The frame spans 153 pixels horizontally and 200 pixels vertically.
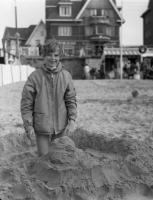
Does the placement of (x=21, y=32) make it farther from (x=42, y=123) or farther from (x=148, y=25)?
(x=42, y=123)

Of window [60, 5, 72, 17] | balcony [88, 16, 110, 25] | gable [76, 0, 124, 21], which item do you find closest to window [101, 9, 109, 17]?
gable [76, 0, 124, 21]

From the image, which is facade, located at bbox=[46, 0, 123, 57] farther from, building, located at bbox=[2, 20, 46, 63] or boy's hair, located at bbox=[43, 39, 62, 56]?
boy's hair, located at bbox=[43, 39, 62, 56]

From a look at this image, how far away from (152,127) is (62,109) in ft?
12.7

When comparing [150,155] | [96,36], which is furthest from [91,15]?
[150,155]

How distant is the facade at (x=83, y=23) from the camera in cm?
5656

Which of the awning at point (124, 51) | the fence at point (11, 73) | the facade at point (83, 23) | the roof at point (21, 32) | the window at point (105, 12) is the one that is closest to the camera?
the fence at point (11, 73)

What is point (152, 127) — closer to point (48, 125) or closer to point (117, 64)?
point (48, 125)

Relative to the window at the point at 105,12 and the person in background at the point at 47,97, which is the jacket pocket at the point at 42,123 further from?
the window at the point at 105,12

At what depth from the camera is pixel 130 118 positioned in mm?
9250

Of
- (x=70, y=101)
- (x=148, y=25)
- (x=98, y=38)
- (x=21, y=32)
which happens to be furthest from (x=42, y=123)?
(x=21, y=32)

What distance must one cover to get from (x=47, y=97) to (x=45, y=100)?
0.04 metres

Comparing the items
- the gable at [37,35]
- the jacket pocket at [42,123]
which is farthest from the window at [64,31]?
the jacket pocket at [42,123]

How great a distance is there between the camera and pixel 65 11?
2239 inches

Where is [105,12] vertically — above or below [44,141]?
above
